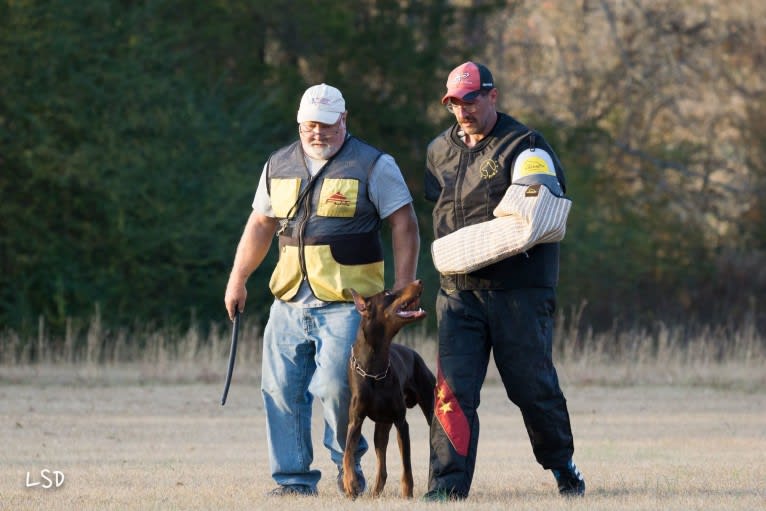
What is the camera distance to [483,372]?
26.9 ft

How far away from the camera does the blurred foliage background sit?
2748 cm

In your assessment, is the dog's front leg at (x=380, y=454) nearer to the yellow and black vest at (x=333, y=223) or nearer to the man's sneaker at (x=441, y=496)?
the man's sneaker at (x=441, y=496)

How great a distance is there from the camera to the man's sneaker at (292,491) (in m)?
8.41

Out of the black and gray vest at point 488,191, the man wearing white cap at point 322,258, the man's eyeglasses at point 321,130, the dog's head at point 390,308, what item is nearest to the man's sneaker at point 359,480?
the man wearing white cap at point 322,258

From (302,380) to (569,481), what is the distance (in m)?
1.60

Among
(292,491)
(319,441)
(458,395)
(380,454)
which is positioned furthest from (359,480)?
(319,441)

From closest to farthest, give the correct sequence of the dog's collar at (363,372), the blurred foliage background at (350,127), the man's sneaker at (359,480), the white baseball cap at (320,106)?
the dog's collar at (363,372) < the white baseball cap at (320,106) < the man's sneaker at (359,480) < the blurred foliage background at (350,127)

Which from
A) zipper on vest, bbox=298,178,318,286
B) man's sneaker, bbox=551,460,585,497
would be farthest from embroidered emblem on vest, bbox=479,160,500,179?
man's sneaker, bbox=551,460,585,497

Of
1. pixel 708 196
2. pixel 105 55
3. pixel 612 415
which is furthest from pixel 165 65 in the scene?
pixel 612 415

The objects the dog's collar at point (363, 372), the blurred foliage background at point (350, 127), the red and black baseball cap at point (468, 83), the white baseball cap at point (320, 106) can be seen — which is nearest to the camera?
the red and black baseball cap at point (468, 83)

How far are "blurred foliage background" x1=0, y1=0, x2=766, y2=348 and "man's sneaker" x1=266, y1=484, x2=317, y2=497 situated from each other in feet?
59.0

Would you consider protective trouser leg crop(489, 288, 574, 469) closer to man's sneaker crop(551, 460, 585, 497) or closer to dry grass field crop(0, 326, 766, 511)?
man's sneaker crop(551, 460, 585, 497)

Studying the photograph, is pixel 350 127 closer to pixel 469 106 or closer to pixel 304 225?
pixel 304 225

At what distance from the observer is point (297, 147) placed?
8570mm
